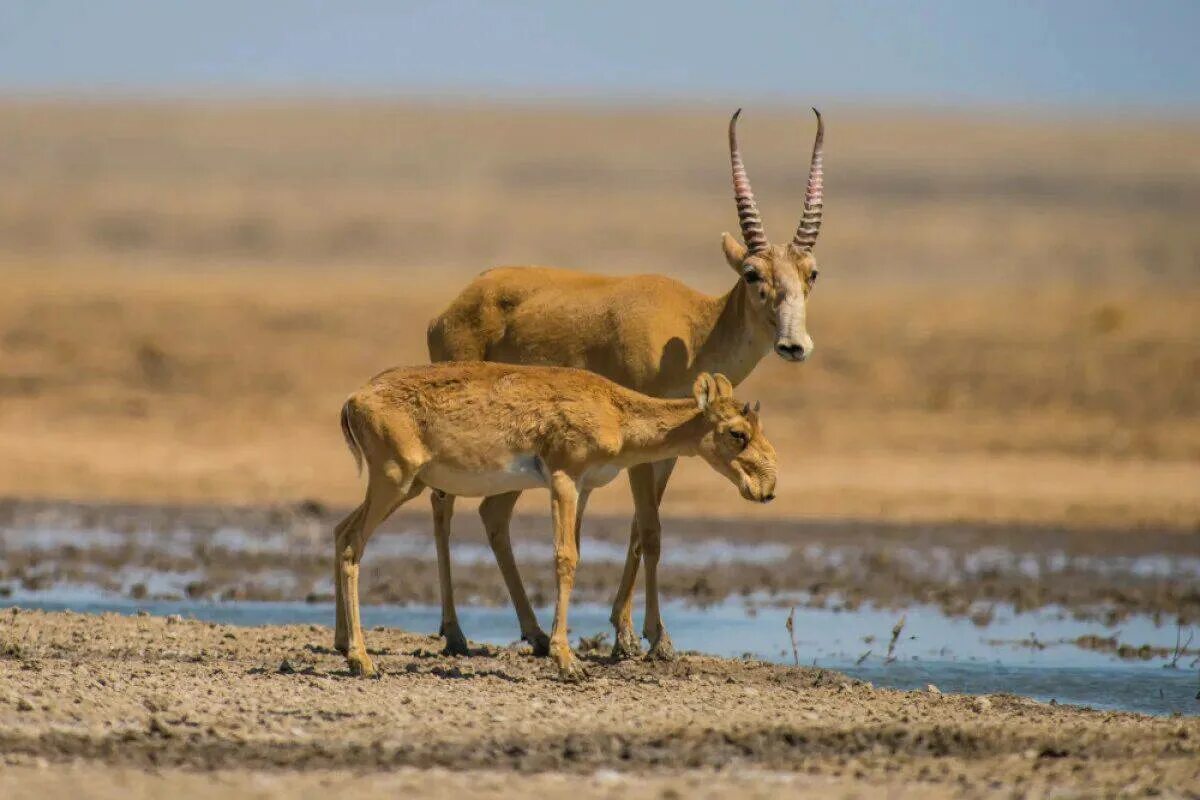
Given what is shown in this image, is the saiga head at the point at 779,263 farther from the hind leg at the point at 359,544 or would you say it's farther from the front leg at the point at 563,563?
the hind leg at the point at 359,544

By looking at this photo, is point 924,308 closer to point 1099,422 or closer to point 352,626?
point 1099,422

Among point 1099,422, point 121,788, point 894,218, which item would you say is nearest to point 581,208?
point 894,218

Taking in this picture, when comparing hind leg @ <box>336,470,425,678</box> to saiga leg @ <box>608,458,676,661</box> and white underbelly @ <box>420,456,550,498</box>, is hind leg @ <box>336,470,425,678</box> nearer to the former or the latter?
white underbelly @ <box>420,456,550,498</box>

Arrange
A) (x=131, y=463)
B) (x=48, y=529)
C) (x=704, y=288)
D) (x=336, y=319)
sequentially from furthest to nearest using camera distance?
(x=704, y=288) < (x=336, y=319) < (x=131, y=463) < (x=48, y=529)

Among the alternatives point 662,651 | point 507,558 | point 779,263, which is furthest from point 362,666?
point 779,263

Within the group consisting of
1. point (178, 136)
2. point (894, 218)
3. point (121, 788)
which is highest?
point (178, 136)

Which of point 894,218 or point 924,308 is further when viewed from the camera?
point 894,218

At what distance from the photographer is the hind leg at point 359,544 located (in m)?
12.5

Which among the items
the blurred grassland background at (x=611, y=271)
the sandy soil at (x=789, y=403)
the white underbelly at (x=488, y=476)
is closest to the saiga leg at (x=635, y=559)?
the white underbelly at (x=488, y=476)

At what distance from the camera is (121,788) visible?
9367 millimetres

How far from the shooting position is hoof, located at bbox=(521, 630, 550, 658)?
1402 centimetres

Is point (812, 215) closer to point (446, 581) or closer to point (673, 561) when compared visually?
point (446, 581)

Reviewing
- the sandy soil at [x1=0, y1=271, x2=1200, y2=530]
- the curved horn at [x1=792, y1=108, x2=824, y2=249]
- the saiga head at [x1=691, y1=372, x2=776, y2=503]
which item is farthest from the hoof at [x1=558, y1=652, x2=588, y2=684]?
the sandy soil at [x1=0, y1=271, x2=1200, y2=530]

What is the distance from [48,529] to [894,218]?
63535mm
